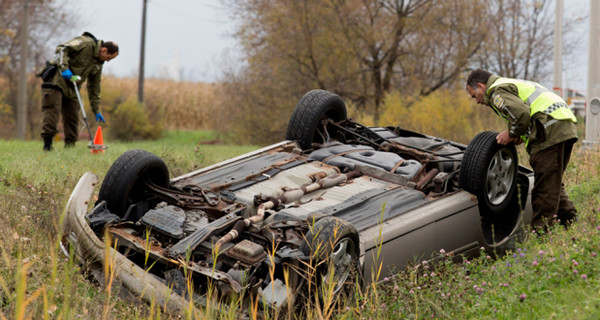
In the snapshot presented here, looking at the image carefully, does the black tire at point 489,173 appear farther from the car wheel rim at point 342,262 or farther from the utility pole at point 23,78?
the utility pole at point 23,78

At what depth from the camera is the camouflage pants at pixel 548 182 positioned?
587 centimetres

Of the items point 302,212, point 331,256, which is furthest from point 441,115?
point 331,256

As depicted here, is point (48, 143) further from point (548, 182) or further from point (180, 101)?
point (180, 101)

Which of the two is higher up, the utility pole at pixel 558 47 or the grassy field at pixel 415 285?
the utility pole at pixel 558 47

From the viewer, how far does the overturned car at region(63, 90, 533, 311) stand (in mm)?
4164

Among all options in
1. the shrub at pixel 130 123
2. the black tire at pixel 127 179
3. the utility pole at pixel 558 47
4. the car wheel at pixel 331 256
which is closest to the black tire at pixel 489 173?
the car wheel at pixel 331 256

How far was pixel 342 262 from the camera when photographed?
172 inches

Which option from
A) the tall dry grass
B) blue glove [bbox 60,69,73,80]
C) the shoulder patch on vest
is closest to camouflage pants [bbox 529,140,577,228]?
the shoulder patch on vest

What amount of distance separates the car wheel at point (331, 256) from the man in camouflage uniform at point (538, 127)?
6.57 ft

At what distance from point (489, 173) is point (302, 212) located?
1813 mm

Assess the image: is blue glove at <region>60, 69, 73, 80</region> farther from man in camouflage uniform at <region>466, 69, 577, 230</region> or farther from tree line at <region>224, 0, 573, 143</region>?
tree line at <region>224, 0, 573, 143</region>

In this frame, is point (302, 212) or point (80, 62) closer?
point (302, 212)

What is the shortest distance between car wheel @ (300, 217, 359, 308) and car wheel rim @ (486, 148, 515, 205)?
180 centimetres

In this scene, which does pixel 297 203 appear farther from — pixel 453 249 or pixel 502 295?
pixel 502 295
